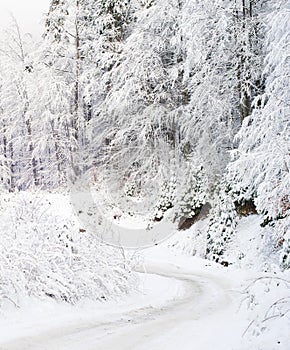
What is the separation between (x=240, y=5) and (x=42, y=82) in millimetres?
13532

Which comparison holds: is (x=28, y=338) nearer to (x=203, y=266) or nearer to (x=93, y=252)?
(x=93, y=252)

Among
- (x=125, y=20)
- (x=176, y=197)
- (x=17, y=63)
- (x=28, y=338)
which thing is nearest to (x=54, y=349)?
(x=28, y=338)

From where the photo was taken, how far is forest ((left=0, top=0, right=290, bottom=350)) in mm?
7879

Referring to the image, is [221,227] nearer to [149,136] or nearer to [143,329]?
[149,136]

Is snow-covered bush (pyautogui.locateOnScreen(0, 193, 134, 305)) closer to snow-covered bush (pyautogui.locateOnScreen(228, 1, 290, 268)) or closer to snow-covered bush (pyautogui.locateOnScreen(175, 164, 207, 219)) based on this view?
snow-covered bush (pyautogui.locateOnScreen(228, 1, 290, 268))

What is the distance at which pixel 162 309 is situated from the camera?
7.38 m

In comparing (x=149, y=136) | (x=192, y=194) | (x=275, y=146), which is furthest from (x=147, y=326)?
(x=149, y=136)

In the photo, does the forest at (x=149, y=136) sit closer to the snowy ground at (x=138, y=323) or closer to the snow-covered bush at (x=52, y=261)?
the snow-covered bush at (x=52, y=261)

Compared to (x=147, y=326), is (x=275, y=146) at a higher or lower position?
higher

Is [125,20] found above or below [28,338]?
above

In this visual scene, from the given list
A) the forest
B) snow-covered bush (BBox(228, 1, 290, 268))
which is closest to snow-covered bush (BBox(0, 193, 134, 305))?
the forest

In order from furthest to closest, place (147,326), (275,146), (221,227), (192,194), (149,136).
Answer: (149,136), (192,194), (221,227), (275,146), (147,326)

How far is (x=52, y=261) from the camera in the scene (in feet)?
23.5

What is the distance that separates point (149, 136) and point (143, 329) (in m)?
15.3
